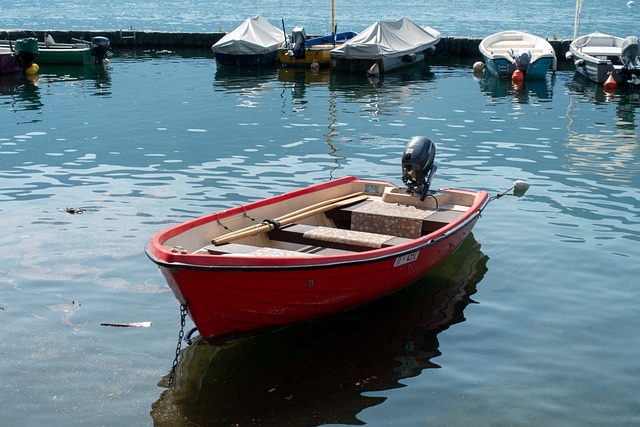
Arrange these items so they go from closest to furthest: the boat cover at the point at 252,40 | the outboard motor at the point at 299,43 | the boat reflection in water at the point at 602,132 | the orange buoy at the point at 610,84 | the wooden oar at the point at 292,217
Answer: the wooden oar at the point at 292,217, the boat reflection in water at the point at 602,132, the orange buoy at the point at 610,84, the outboard motor at the point at 299,43, the boat cover at the point at 252,40

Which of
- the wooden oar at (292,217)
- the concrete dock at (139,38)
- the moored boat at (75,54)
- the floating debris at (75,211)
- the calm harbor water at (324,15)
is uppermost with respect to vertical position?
the calm harbor water at (324,15)

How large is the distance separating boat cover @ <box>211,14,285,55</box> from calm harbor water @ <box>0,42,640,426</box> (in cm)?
1283

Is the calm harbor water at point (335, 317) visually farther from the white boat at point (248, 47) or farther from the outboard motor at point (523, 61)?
the white boat at point (248, 47)

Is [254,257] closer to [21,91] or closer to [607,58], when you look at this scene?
[21,91]

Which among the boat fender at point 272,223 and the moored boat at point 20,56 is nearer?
the boat fender at point 272,223

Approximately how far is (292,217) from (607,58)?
80.6 feet

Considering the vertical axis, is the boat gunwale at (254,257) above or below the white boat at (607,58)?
below

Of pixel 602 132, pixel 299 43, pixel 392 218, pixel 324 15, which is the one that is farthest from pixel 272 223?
pixel 324 15

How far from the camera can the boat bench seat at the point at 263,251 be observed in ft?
31.9

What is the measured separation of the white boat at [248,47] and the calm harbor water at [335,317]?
506 inches

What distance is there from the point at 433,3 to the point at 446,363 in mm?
98710

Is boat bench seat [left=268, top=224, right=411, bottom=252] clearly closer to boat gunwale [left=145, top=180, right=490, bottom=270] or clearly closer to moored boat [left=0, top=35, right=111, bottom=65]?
boat gunwale [left=145, top=180, right=490, bottom=270]

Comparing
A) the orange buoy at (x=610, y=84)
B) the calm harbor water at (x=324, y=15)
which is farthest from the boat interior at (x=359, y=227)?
the calm harbor water at (x=324, y=15)

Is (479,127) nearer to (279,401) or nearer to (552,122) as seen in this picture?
(552,122)
